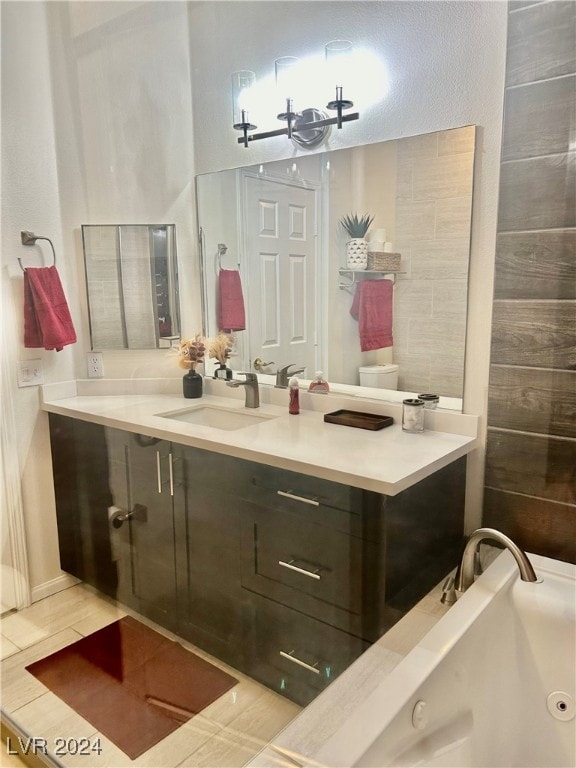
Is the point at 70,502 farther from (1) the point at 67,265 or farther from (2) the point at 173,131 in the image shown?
(2) the point at 173,131

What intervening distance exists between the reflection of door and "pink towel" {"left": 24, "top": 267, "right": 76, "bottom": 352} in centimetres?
77

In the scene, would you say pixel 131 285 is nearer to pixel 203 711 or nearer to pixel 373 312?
pixel 373 312

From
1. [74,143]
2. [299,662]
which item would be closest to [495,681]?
[299,662]

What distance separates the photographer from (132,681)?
1812 mm

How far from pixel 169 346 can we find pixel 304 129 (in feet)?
3.53

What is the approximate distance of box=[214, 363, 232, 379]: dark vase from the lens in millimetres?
2445

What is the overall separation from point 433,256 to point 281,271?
68 cm

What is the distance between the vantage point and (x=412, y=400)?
1842 millimetres

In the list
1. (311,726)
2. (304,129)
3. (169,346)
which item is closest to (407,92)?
(304,129)

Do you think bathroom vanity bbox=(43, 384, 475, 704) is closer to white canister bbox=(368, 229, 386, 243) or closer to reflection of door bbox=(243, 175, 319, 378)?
reflection of door bbox=(243, 175, 319, 378)

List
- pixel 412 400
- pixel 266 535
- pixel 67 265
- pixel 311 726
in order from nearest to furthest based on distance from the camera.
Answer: pixel 311 726
pixel 266 535
pixel 412 400
pixel 67 265

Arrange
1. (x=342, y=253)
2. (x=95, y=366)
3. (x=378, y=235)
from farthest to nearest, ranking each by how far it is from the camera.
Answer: (x=95, y=366) < (x=342, y=253) < (x=378, y=235)

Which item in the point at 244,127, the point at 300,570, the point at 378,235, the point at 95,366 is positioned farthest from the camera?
the point at 95,366

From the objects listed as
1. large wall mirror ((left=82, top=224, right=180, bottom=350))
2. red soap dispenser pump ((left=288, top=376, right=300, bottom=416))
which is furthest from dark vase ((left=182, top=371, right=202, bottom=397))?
red soap dispenser pump ((left=288, top=376, right=300, bottom=416))
